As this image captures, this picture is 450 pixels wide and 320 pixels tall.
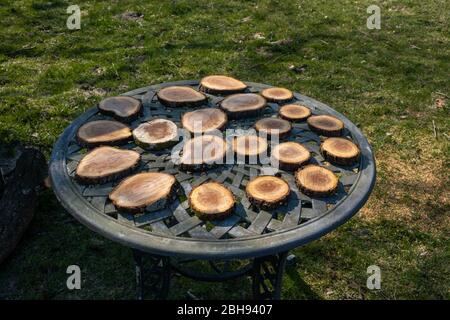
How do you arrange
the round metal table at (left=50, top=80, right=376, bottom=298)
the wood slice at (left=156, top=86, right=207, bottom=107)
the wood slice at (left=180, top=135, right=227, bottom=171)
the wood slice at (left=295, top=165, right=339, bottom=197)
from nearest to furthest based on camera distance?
the round metal table at (left=50, top=80, right=376, bottom=298), the wood slice at (left=295, top=165, right=339, bottom=197), the wood slice at (left=180, top=135, right=227, bottom=171), the wood slice at (left=156, top=86, right=207, bottom=107)

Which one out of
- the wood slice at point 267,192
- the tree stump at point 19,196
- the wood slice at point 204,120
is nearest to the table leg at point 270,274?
the wood slice at point 267,192

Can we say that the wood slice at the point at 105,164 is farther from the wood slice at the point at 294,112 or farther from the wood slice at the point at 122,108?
the wood slice at the point at 294,112

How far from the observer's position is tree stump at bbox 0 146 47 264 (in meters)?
3.89

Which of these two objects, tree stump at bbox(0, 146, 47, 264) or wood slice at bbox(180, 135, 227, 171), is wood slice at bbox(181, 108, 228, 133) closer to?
wood slice at bbox(180, 135, 227, 171)

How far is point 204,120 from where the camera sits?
3.25 m

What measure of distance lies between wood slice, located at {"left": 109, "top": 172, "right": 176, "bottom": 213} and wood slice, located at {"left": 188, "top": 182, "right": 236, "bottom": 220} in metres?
0.15

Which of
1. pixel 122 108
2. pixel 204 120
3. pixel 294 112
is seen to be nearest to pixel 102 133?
pixel 122 108

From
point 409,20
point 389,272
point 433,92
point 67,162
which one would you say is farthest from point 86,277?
point 409,20

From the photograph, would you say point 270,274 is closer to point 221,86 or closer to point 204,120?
point 204,120

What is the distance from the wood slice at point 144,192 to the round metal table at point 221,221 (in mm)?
45

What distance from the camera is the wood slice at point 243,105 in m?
3.35

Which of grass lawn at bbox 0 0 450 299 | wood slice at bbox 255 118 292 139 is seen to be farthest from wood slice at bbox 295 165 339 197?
grass lawn at bbox 0 0 450 299

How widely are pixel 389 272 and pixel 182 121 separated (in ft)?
7.69

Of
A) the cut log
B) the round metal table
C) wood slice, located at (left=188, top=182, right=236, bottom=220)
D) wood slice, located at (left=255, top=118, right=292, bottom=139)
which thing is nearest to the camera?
the round metal table
